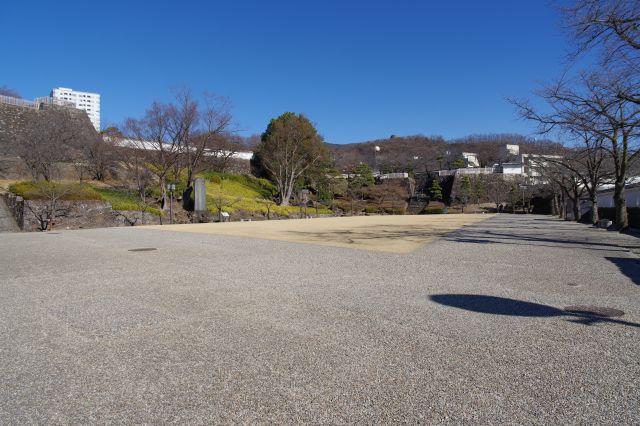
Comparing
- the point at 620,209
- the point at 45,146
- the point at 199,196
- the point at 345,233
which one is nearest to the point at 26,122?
the point at 45,146

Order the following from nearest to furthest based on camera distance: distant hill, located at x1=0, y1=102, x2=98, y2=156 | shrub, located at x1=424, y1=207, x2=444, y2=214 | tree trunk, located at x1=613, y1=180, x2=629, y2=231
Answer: tree trunk, located at x1=613, y1=180, x2=629, y2=231 → distant hill, located at x1=0, y1=102, x2=98, y2=156 → shrub, located at x1=424, y1=207, x2=444, y2=214

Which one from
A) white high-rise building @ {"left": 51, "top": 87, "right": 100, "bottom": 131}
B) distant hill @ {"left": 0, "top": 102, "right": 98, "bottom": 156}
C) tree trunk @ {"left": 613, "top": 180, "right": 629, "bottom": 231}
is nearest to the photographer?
tree trunk @ {"left": 613, "top": 180, "right": 629, "bottom": 231}

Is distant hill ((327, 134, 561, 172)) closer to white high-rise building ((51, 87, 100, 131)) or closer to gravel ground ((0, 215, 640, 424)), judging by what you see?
gravel ground ((0, 215, 640, 424))

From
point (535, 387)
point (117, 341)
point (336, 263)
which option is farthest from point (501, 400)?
point (336, 263)

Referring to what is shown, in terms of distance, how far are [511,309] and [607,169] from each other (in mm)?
26933

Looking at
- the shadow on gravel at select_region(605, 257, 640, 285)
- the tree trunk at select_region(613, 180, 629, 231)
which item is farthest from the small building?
the shadow on gravel at select_region(605, 257, 640, 285)

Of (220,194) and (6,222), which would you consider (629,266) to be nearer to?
(6,222)

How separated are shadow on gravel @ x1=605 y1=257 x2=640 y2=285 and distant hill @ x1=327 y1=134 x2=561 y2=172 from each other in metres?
61.4

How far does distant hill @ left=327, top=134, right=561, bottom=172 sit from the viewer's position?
76.9 m

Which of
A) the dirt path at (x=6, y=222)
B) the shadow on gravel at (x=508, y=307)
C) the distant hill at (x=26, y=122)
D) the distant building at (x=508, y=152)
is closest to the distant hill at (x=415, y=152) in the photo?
the distant building at (x=508, y=152)

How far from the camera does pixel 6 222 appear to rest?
19.0 metres

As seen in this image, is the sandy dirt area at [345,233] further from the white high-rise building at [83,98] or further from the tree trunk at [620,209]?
the white high-rise building at [83,98]

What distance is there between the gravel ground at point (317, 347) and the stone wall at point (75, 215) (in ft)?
46.3

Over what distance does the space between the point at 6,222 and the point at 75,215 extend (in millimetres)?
2811
